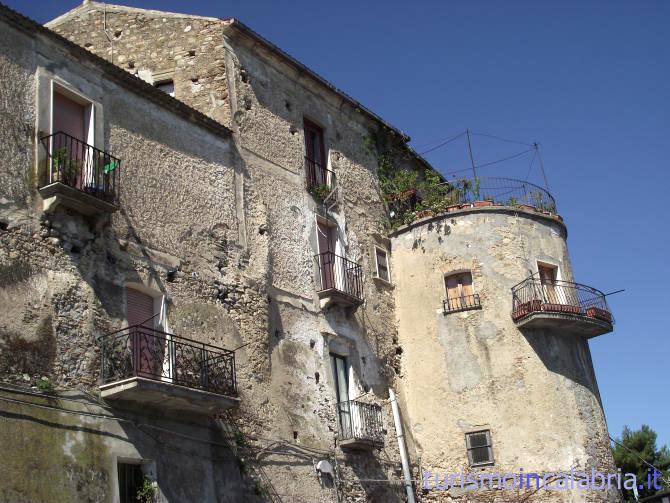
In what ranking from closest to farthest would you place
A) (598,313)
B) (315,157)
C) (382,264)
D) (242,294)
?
(242,294), (598,313), (315,157), (382,264)

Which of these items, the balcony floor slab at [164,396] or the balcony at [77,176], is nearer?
the balcony floor slab at [164,396]

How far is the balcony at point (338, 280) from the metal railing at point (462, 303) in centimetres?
234

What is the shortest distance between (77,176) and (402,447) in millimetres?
10566

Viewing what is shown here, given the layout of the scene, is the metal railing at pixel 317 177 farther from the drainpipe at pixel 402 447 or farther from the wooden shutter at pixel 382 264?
the drainpipe at pixel 402 447

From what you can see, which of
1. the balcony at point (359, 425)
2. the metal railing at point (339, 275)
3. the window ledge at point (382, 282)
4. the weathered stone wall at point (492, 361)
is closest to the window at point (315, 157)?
the metal railing at point (339, 275)

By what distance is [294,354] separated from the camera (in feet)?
Answer: 65.2

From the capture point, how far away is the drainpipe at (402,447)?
2161cm

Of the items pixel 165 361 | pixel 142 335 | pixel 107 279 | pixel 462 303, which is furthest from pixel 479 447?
pixel 107 279

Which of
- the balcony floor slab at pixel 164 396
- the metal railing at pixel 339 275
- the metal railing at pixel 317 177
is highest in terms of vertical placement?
the metal railing at pixel 317 177

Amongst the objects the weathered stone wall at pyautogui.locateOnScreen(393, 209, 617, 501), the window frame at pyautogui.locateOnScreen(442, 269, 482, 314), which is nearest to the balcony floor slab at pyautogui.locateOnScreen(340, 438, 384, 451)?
the weathered stone wall at pyautogui.locateOnScreen(393, 209, 617, 501)

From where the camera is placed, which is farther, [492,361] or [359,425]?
[492,361]

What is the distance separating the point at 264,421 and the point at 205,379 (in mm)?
2738

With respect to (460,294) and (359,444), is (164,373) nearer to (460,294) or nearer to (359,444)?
(359,444)

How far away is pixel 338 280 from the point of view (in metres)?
22.1
